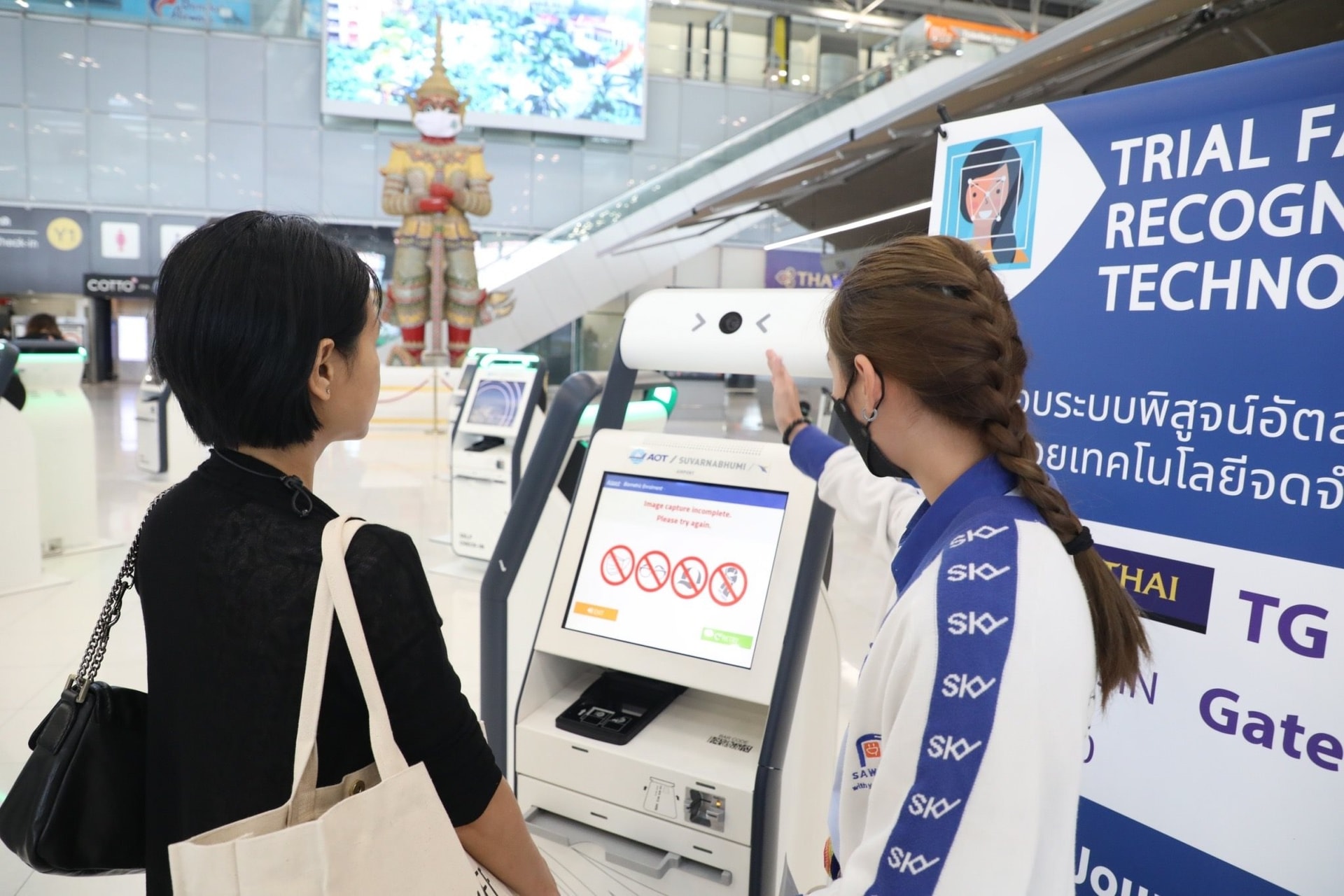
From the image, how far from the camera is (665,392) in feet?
13.4

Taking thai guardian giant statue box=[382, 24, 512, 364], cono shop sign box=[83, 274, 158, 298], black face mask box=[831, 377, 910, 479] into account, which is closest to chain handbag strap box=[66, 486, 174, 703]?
black face mask box=[831, 377, 910, 479]

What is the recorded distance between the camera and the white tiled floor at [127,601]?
306cm

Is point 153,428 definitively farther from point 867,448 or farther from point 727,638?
point 867,448

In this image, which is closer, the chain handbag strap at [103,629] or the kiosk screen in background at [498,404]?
the chain handbag strap at [103,629]

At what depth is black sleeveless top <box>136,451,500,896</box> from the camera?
0.85 m

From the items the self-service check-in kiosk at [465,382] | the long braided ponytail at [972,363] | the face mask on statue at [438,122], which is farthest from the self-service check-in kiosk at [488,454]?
the face mask on statue at [438,122]

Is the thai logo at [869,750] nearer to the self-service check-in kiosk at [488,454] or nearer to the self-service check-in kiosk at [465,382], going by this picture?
the self-service check-in kiosk at [488,454]

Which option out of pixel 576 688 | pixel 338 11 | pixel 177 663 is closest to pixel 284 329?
pixel 177 663

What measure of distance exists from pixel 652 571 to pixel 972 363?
905 mm

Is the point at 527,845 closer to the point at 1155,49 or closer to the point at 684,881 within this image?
the point at 684,881

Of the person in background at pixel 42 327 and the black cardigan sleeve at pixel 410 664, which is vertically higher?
the person in background at pixel 42 327

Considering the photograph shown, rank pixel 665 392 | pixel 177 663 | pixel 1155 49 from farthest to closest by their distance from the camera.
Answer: pixel 1155 49 → pixel 665 392 → pixel 177 663

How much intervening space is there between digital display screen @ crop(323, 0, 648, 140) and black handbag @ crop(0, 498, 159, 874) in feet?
60.2

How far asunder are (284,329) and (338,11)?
62.3 feet
